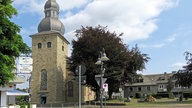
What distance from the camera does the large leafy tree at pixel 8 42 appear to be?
55.9 ft

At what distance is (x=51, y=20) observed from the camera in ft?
277

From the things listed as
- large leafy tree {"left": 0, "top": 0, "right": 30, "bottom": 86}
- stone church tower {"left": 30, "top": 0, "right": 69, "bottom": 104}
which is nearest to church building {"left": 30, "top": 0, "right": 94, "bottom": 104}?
stone church tower {"left": 30, "top": 0, "right": 69, "bottom": 104}

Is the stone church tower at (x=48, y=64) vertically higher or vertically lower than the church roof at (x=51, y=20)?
lower

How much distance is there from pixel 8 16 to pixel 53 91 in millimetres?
63687

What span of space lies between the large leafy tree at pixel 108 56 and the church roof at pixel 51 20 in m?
17.3

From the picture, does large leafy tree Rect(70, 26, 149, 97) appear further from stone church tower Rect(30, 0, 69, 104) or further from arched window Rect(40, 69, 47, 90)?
arched window Rect(40, 69, 47, 90)

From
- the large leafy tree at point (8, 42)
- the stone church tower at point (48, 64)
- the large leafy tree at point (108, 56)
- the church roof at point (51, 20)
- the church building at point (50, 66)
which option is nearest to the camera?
the large leafy tree at point (8, 42)

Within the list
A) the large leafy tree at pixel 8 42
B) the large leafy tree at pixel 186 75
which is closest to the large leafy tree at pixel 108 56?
the large leafy tree at pixel 186 75

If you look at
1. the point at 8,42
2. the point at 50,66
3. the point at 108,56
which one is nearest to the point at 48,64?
the point at 50,66

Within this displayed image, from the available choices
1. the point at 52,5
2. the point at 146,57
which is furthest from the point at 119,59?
the point at 52,5

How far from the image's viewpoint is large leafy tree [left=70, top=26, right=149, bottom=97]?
62.2 m

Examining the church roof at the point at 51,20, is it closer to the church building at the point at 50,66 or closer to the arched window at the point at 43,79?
the church building at the point at 50,66

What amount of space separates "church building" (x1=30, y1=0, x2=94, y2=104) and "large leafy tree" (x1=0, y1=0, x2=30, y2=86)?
200 ft

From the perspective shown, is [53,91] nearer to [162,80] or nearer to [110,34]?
[110,34]
